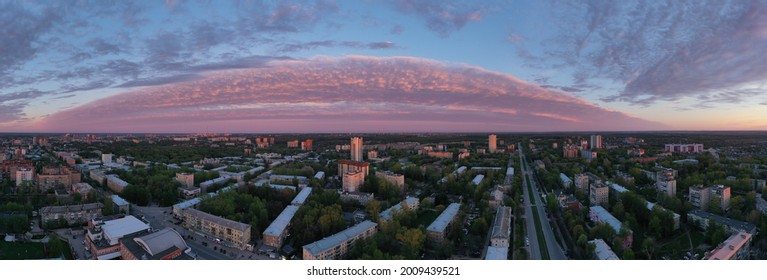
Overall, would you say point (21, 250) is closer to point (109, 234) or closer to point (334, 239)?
point (109, 234)

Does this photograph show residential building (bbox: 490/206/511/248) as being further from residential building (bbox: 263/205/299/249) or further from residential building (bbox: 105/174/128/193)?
residential building (bbox: 105/174/128/193)

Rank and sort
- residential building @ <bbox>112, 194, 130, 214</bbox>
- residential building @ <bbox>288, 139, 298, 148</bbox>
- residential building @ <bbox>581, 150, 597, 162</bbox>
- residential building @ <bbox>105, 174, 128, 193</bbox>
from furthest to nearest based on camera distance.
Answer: residential building @ <bbox>288, 139, 298, 148</bbox>, residential building @ <bbox>581, 150, 597, 162</bbox>, residential building @ <bbox>105, 174, 128, 193</bbox>, residential building @ <bbox>112, 194, 130, 214</bbox>

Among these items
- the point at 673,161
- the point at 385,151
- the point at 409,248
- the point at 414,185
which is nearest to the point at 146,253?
the point at 409,248

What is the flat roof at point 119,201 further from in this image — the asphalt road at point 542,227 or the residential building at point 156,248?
the asphalt road at point 542,227

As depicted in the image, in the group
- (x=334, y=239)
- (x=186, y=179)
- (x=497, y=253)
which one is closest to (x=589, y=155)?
(x=497, y=253)

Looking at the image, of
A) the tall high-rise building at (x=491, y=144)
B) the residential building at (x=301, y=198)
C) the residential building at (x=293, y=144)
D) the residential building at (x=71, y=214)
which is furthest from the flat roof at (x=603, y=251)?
the residential building at (x=293, y=144)

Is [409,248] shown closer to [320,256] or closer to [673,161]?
[320,256]

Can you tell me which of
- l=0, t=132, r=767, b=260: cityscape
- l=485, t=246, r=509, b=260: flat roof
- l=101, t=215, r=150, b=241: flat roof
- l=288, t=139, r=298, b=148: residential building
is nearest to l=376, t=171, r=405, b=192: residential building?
l=0, t=132, r=767, b=260: cityscape
